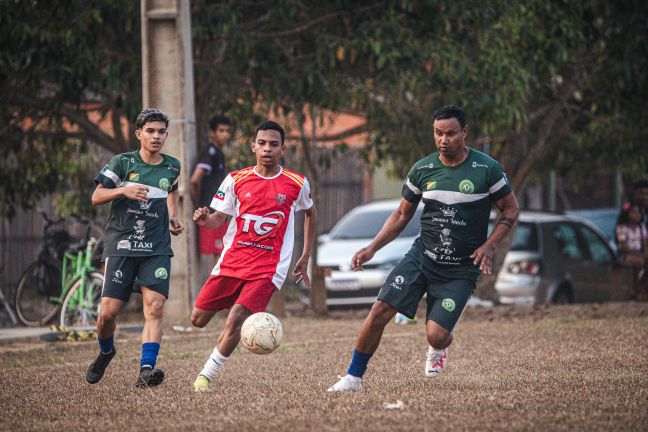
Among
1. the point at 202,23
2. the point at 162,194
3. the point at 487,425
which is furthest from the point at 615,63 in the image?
the point at 487,425

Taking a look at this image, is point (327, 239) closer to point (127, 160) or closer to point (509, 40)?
point (509, 40)

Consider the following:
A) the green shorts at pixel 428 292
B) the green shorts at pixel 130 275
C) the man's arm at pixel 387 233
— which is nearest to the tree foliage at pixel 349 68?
the green shorts at pixel 130 275

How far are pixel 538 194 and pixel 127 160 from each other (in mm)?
24245

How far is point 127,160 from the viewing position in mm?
8469

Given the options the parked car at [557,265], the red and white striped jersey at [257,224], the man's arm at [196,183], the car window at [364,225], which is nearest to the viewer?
the red and white striped jersey at [257,224]

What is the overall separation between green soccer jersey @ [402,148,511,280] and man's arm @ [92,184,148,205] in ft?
6.33

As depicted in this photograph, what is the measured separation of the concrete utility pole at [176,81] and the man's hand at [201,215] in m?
5.57

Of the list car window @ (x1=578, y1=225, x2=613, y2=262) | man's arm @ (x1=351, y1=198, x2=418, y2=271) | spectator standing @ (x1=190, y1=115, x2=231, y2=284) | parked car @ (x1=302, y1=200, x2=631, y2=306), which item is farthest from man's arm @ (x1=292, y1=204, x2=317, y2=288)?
car window @ (x1=578, y1=225, x2=613, y2=262)

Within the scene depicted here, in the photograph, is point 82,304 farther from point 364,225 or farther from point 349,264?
point 364,225

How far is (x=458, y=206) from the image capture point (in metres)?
7.74

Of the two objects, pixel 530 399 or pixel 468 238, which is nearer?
pixel 530 399

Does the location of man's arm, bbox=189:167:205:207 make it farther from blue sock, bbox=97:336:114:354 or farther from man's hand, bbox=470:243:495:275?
man's hand, bbox=470:243:495:275

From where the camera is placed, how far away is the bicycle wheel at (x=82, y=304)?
1288 cm

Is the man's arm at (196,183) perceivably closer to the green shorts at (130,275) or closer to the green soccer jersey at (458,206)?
the green shorts at (130,275)
